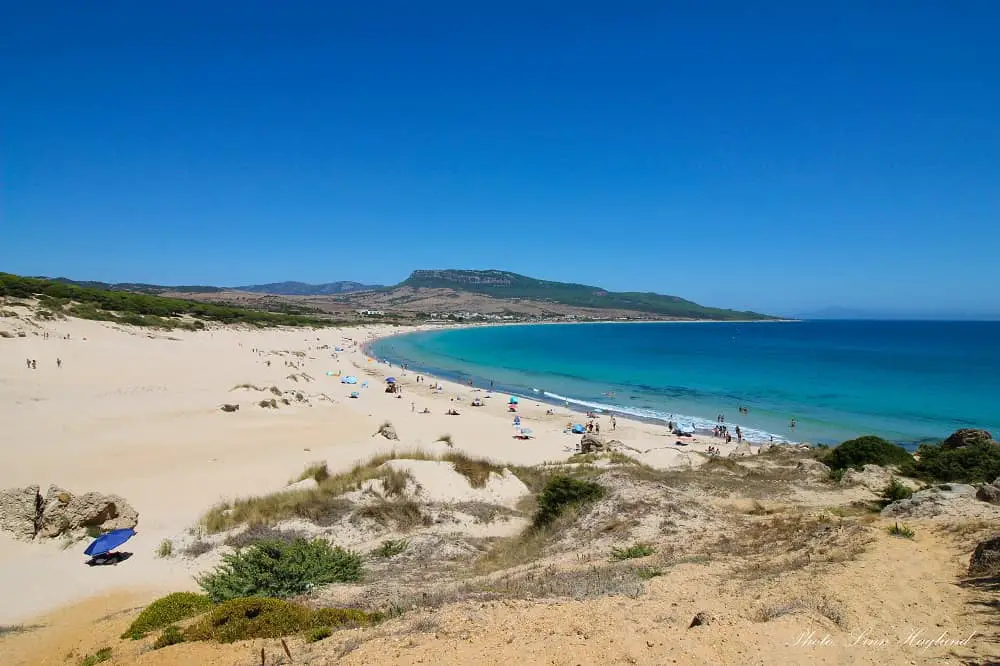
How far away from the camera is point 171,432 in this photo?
20.6 m

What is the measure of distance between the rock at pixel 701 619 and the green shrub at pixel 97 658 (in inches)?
272

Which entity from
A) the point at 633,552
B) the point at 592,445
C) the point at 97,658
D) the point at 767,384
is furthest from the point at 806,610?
the point at 767,384

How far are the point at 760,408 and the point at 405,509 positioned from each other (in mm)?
36986

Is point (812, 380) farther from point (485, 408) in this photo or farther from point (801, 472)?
point (801, 472)

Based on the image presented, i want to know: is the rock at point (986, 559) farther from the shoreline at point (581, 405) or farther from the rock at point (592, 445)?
the shoreline at point (581, 405)

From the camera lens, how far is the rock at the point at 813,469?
16672 millimetres

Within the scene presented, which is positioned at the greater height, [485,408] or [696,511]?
[696,511]

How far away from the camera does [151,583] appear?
9.55 meters

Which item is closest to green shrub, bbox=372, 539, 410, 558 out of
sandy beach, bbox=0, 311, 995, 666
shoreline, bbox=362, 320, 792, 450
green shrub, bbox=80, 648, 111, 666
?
sandy beach, bbox=0, 311, 995, 666

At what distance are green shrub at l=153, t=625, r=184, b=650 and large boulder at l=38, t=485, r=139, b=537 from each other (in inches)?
275

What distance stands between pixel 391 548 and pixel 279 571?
248 cm

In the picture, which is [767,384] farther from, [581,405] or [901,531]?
[901,531]

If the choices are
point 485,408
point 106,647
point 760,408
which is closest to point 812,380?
point 760,408

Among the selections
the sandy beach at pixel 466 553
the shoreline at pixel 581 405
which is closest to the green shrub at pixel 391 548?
the sandy beach at pixel 466 553
